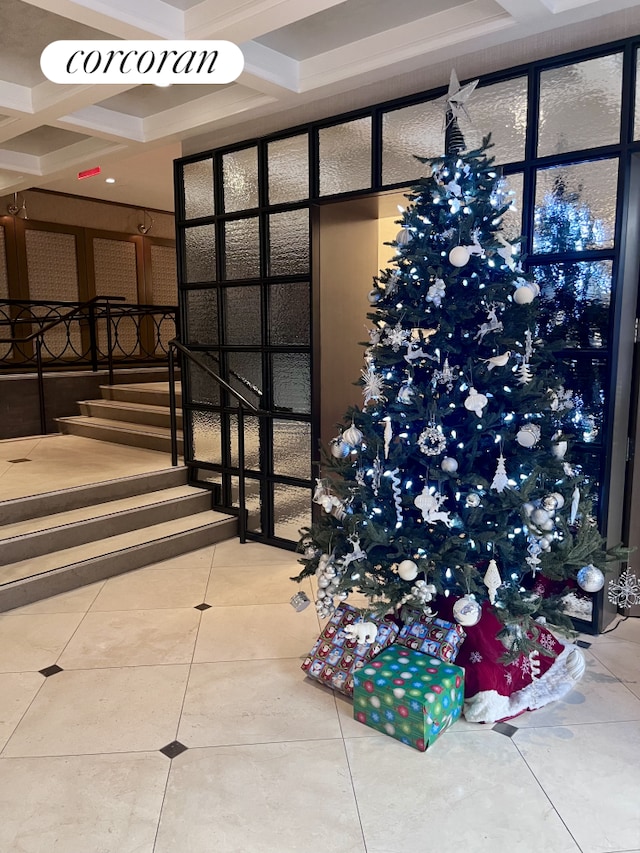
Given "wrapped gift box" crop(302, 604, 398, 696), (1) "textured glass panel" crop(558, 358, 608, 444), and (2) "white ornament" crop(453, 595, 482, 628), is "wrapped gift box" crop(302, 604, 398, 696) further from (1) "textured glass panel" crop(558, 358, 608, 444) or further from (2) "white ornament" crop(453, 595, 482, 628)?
(1) "textured glass panel" crop(558, 358, 608, 444)

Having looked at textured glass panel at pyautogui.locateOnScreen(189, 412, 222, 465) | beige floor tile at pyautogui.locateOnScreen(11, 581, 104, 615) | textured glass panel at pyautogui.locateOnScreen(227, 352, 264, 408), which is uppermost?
textured glass panel at pyautogui.locateOnScreen(227, 352, 264, 408)

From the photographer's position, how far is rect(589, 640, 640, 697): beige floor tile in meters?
2.69

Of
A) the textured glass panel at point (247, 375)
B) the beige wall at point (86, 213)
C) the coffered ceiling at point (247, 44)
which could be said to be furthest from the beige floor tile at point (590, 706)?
the beige wall at point (86, 213)

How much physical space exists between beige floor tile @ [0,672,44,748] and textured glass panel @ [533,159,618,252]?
10.0 ft

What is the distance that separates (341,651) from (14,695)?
139 cm

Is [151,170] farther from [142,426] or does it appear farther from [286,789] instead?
[286,789]

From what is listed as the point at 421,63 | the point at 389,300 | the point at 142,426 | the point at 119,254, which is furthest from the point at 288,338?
the point at 119,254

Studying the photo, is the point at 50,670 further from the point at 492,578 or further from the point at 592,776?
the point at 592,776

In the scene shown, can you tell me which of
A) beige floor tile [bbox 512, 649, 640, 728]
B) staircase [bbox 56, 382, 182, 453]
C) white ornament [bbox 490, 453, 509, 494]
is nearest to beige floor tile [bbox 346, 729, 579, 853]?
beige floor tile [bbox 512, 649, 640, 728]

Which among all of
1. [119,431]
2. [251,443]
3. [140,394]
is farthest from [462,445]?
[140,394]

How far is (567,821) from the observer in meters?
1.91

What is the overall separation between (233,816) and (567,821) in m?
1.03

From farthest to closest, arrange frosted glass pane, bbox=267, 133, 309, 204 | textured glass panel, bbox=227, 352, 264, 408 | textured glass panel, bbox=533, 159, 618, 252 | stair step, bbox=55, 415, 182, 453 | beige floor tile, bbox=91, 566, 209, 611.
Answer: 1. stair step, bbox=55, 415, 182, 453
2. textured glass panel, bbox=227, 352, 264, 408
3. frosted glass pane, bbox=267, 133, 309, 204
4. beige floor tile, bbox=91, 566, 209, 611
5. textured glass panel, bbox=533, 159, 618, 252

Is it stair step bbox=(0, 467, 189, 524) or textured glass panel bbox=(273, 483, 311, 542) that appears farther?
textured glass panel bbox=(273, 483, 311, 542)
